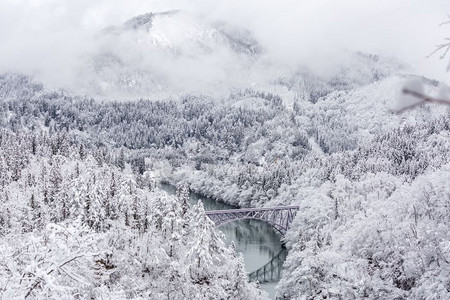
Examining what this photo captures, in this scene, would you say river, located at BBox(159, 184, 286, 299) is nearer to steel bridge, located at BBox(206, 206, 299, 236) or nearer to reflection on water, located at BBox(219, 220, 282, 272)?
reflection on water, located at BBox(219, 220, 282, 272)

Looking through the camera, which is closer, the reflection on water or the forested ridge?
the forested ridge

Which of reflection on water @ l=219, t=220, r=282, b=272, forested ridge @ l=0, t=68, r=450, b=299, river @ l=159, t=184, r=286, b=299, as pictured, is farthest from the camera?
reflection on water @ l=219, t=220, r=282, b=272

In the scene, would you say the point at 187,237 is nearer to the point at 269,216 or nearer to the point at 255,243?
the point at 255,243

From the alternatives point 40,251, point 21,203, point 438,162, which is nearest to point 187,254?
point 21,203

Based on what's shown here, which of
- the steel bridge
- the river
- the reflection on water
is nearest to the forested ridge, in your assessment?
the river

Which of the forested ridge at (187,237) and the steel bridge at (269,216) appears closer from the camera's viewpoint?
the forested ridge at (187,237)

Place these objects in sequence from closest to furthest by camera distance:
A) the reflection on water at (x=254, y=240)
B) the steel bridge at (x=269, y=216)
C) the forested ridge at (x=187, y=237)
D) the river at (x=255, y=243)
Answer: the forested ridge at (x=187, y=237) < the river at (x=255, y=243) < the reflection on water at (x=254, y=240) < the steel bridge at (x=269, y=216)

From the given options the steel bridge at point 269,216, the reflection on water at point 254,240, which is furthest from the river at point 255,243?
the steel bridge at point 269,216

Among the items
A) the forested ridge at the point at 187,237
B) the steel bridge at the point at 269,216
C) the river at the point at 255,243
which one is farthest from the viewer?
the steel bridge at the point at 269,216

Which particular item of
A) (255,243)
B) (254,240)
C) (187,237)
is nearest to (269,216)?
(254,240)

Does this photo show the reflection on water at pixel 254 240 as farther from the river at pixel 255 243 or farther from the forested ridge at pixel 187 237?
the forested ridge at pixel 187 237
